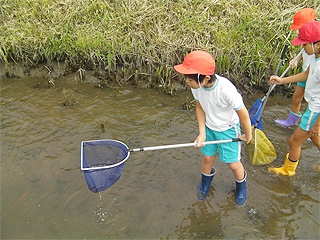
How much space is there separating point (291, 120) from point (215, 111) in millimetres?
2256

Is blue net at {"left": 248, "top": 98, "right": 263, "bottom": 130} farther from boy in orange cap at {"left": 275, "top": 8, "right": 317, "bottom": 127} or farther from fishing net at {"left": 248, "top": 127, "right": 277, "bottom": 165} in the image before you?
boy in orange cap at {"left": 275, "top": 8, "right": 317, "bottom": 127}

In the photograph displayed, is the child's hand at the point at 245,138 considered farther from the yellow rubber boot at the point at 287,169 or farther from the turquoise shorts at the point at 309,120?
the yellow rubber boot at the point at 287,169

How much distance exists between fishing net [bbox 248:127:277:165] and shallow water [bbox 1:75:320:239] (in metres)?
0.35

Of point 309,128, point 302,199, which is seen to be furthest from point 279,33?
point 302,199

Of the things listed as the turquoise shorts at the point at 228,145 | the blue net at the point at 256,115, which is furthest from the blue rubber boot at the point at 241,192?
the blue net at the point at 256,115

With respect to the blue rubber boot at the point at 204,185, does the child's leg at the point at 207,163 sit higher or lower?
higher

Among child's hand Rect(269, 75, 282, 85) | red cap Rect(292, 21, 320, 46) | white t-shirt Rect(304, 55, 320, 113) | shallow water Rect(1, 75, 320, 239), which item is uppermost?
red cap Rect(292, 21, 320, 46)

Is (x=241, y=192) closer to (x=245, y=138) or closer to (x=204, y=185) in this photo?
(x=204, y=185)

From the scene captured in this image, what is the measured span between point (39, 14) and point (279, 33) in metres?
4.37

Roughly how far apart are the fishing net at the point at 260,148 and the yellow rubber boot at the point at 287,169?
0.24 meters

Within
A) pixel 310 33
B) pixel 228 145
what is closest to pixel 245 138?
pixel 228 145

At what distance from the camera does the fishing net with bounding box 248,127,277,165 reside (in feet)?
11.0

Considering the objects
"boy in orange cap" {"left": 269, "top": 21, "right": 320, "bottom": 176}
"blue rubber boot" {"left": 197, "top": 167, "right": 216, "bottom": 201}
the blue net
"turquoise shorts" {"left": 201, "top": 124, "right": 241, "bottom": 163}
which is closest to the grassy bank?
the blue net

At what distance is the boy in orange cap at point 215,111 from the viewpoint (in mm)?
2568
